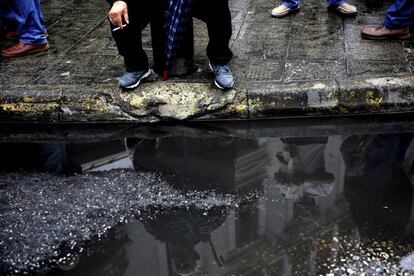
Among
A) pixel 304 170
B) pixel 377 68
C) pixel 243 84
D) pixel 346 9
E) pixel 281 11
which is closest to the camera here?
pixel 304 170

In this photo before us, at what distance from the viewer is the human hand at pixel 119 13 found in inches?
125

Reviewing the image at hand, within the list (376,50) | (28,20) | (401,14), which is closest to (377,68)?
(376,50)

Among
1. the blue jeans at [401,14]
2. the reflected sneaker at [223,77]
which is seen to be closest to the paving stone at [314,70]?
the reflected sneaker at [223,77]

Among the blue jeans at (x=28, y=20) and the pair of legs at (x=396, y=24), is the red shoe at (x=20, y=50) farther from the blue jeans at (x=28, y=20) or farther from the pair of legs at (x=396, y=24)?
the pair of legs at (x=396, y=24)

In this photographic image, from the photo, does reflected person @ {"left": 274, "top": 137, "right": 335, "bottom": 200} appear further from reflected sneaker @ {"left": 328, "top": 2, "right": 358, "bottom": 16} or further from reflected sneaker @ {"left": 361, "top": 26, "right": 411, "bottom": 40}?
reflected sneaker @ {"left": 328, "top": 2, "right": 358, "bottom": 16}

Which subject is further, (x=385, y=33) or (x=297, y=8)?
(x=297, y=8)

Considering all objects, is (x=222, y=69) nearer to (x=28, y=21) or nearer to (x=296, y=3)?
(x=296, y=3)

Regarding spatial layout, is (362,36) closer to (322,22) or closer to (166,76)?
(322,22)

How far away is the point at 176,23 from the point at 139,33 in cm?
36

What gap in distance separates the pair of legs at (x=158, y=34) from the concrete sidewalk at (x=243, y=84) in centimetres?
16

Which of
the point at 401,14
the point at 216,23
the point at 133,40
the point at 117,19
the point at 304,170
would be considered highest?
the point at 117,19

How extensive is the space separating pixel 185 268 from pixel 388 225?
3.89ft

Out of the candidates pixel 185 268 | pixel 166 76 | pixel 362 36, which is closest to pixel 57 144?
pixel 166 76

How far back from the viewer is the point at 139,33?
3.62 m
